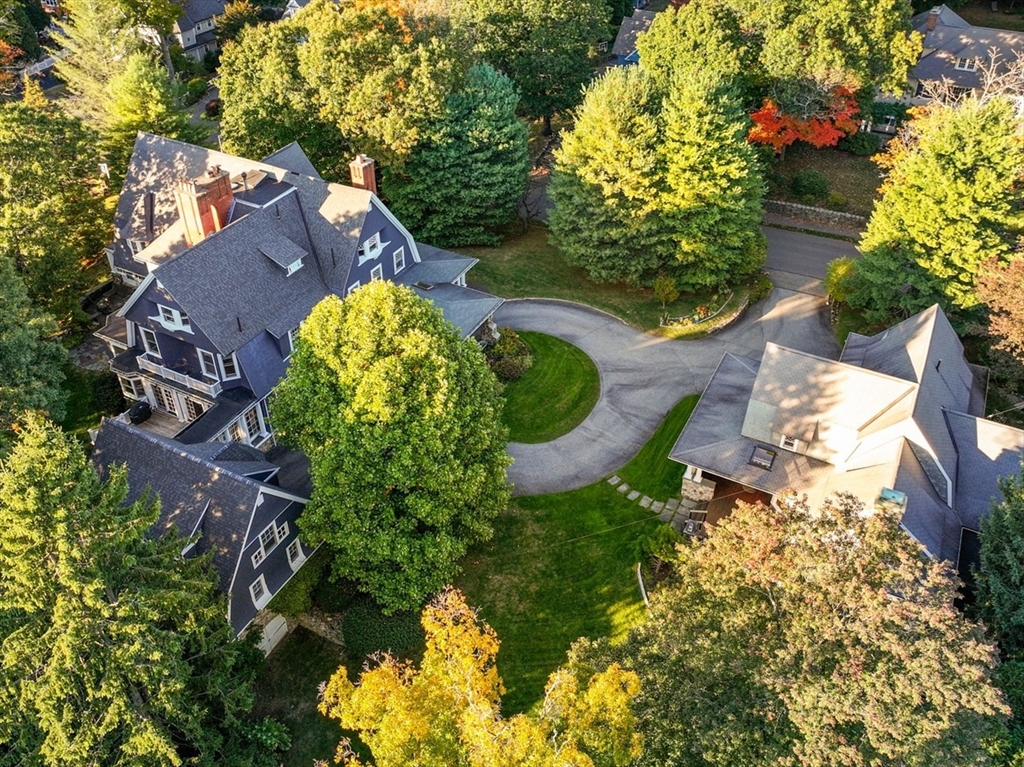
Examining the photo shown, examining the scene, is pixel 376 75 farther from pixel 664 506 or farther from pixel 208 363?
pixel 664 506

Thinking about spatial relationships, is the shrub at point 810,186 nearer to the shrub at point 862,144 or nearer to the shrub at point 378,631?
the shrub at point 862,144

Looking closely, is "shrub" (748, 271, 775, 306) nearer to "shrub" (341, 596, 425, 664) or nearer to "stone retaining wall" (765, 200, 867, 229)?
"stone retaining wall" (765, 200, 867, 229)

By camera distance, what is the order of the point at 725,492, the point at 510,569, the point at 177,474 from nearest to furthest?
the point at 177,474 < the point at 510,569 < the point at 725,492

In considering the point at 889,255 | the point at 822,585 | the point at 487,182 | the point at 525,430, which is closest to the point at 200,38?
the point at 487,182

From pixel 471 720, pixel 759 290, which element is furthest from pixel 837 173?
pixel 471 720

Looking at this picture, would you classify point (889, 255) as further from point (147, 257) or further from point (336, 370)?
point (147, 257)

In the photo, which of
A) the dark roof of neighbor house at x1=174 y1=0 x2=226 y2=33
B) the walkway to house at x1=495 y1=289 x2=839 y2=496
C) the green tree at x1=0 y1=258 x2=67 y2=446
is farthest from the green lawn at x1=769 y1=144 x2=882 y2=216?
the dark roof of neighbor house at x1=174 y1=0 x2=226 y2=33

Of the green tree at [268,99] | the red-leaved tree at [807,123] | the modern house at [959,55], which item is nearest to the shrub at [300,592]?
the green tree at [268,99]
